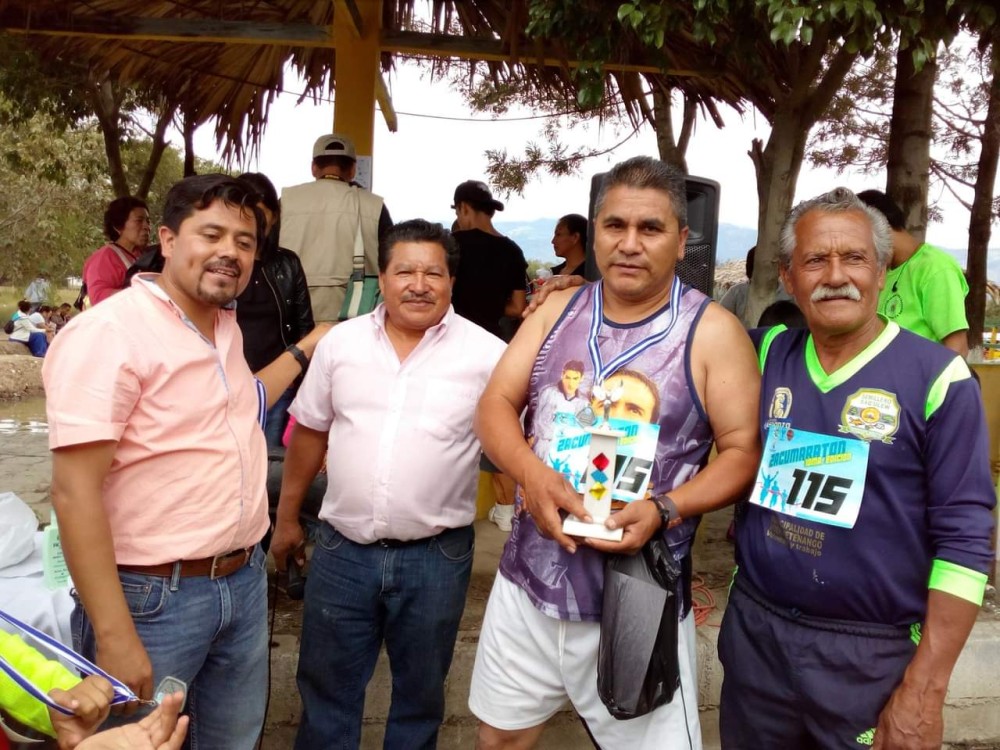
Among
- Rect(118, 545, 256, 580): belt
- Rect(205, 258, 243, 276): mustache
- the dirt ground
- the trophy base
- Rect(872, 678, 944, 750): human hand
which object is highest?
Rect(205, 258, 243, 276): mustache

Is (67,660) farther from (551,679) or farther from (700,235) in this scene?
(700,235)

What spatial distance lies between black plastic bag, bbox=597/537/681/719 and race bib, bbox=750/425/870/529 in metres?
0.29

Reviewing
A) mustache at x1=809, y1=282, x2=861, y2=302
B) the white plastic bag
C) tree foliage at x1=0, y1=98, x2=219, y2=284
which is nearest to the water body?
the white plastic bag

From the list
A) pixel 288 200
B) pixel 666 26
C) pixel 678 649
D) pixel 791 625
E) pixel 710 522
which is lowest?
pixel 710 522

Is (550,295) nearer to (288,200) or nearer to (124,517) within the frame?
(124,517)

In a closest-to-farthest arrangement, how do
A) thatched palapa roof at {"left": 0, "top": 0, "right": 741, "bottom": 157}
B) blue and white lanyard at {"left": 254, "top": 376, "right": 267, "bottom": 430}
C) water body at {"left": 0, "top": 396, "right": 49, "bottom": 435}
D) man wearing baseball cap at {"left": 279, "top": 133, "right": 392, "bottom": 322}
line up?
blue and white lanyard at {"left": 254, "top": 376, "right": 267, "bottom": 430} < man wearing baseball cap at {"left": 279, "top": 133, "right": 392, "bottom": 322} < thatched palapa roof at {"left": 0, "top": 0, "right": 741, "bottom": 157} < water body at {"left": 0, "top": 396, "right": 49, "bottom": 435}

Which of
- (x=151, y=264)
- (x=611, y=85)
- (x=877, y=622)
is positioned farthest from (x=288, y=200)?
(x=611, y=85)

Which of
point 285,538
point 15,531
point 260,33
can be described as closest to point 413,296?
point 285,538

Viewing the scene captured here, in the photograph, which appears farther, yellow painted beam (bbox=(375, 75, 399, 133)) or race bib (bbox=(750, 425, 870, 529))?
yellow painted beam (bbox=(375, 75, 399, 133))

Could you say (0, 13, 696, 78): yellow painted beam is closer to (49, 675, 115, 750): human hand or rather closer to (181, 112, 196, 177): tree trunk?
(181, 112, 196, 177): tree trunk

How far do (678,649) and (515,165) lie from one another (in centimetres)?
687

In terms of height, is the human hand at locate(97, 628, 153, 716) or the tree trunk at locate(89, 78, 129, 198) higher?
the tree trunk at locate(89, 78, 129, 198)

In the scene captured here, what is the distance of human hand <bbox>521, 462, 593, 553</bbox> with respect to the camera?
5.77ft

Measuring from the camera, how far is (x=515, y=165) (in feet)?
26.9
